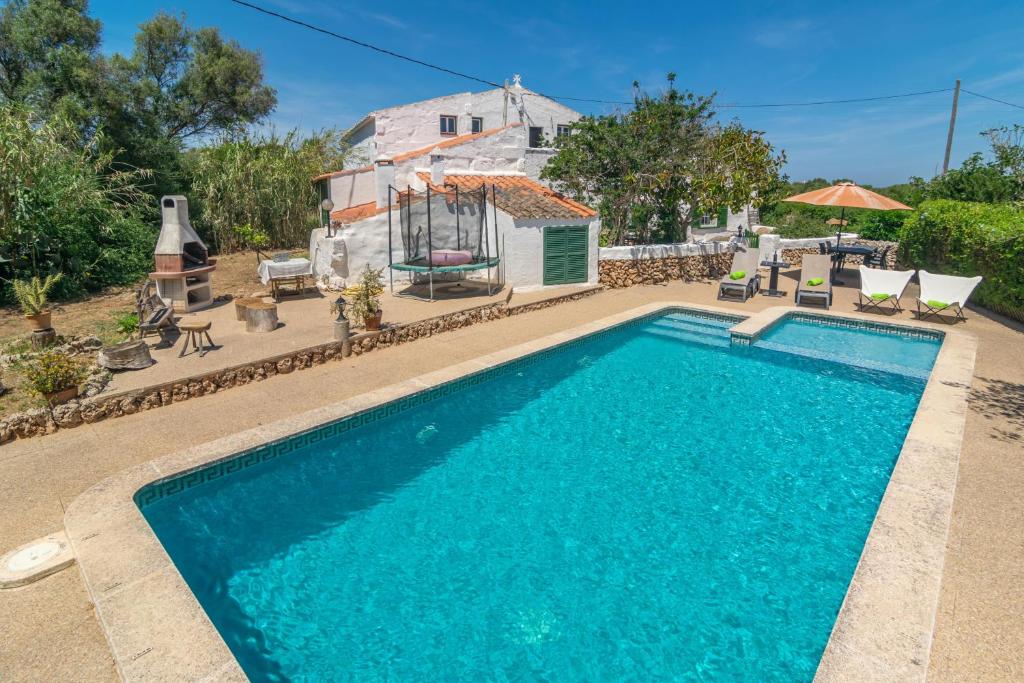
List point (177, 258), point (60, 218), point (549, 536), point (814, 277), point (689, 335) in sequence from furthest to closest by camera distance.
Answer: point (814, 277) < point (60, 218) < point (689, 335) < point (177, 258) < point (549, 536)

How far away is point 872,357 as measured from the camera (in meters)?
11.0

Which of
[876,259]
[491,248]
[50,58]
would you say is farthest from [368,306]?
[876,259]

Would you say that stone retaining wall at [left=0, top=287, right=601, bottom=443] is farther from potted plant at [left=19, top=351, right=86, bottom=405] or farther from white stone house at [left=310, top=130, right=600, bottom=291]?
white stone house at [left=310, top=130, right=600, bottom=291]

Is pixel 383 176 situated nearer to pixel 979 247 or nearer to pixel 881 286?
pixel 881 286

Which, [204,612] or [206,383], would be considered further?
[206,383]

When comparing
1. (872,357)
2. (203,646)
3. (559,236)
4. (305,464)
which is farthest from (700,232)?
(203,646)

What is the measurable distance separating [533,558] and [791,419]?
531cm

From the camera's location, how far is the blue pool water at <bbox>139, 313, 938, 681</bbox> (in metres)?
4.28

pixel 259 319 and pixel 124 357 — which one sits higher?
pixel 259 319

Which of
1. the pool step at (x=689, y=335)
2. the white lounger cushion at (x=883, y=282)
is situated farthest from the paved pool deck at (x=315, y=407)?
the pool step at (x=689, y=335)

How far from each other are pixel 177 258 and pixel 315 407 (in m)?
7.23

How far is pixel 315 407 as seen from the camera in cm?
802

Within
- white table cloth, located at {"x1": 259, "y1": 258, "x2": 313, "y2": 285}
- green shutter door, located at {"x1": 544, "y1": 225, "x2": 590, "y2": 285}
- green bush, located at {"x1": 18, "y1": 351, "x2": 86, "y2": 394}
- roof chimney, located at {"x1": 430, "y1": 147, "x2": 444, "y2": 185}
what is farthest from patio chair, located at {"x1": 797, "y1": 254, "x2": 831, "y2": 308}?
green bush, located at {"x1": 18, "y1": 351, "x2": 86, "y2": 394}

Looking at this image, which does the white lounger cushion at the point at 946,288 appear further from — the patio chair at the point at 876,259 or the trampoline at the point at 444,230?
the trampoline at the point at 444,230
